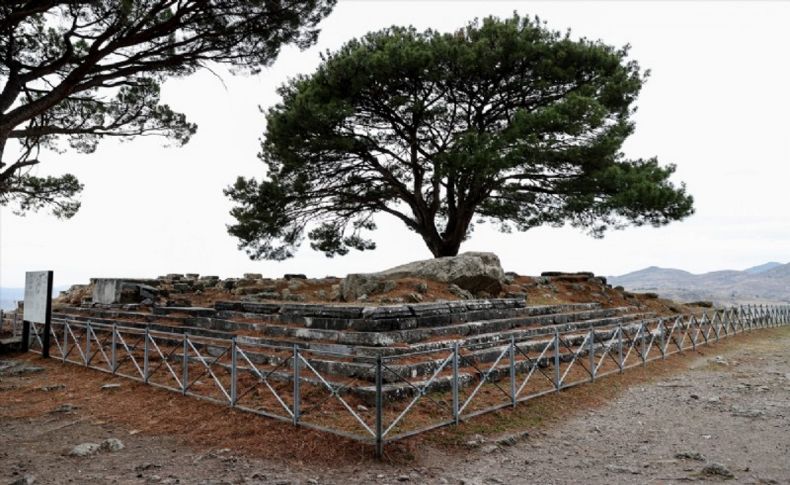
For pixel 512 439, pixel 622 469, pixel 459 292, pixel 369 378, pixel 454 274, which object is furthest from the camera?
pixel 454 274

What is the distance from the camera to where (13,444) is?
6605 millimetres

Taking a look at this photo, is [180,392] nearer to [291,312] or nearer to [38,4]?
[291,312]

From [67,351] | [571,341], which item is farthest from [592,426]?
[67,351]

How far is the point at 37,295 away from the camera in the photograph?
12844 millimetres

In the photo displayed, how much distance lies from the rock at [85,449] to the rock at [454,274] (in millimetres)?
8007

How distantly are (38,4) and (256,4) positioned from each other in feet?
15.6

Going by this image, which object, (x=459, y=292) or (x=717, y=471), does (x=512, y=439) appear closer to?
(x=717, y=471)

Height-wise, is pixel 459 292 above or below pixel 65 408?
above

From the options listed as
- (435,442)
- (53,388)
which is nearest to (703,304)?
(435,442)

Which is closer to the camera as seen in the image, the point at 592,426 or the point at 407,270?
the point at 592,426

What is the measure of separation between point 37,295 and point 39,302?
194 mm

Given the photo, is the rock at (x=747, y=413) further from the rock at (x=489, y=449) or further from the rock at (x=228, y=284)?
the rock at (x=228, y=284)

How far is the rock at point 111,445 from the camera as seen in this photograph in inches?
250

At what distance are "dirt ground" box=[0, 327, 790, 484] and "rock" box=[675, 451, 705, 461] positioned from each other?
0.5 inches
